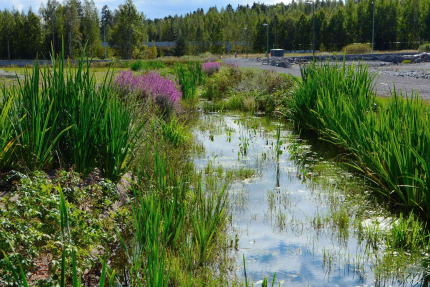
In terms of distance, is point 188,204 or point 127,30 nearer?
point 188,204

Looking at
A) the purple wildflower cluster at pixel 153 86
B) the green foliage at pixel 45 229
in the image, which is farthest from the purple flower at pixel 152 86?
the green foliage at pixel 45 229

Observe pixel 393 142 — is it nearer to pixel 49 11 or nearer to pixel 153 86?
pixel 153 86

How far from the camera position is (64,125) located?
3.94 meters

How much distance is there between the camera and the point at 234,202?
4.46 m

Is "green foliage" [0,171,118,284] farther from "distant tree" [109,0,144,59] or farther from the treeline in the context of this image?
"distant tree" [109,0,144,59]

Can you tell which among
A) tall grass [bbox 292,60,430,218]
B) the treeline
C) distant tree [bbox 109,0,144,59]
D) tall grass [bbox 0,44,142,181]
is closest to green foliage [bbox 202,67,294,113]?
tall grass [bbox 292,60,430,218]

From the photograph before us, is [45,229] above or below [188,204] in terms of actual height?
above

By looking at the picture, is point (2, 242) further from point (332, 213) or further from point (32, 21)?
point (32, 21)

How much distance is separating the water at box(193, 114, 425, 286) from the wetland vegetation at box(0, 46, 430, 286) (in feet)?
0.05

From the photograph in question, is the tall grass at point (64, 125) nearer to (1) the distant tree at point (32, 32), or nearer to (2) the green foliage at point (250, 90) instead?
(2) the green foliage at point (250, 90)

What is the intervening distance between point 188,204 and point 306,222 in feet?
3.88

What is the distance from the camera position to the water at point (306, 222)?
2963 millimetres

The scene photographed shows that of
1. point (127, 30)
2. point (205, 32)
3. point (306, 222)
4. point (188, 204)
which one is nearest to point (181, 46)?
point (205, 32)

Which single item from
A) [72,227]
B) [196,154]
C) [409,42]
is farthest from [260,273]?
[409,42]
